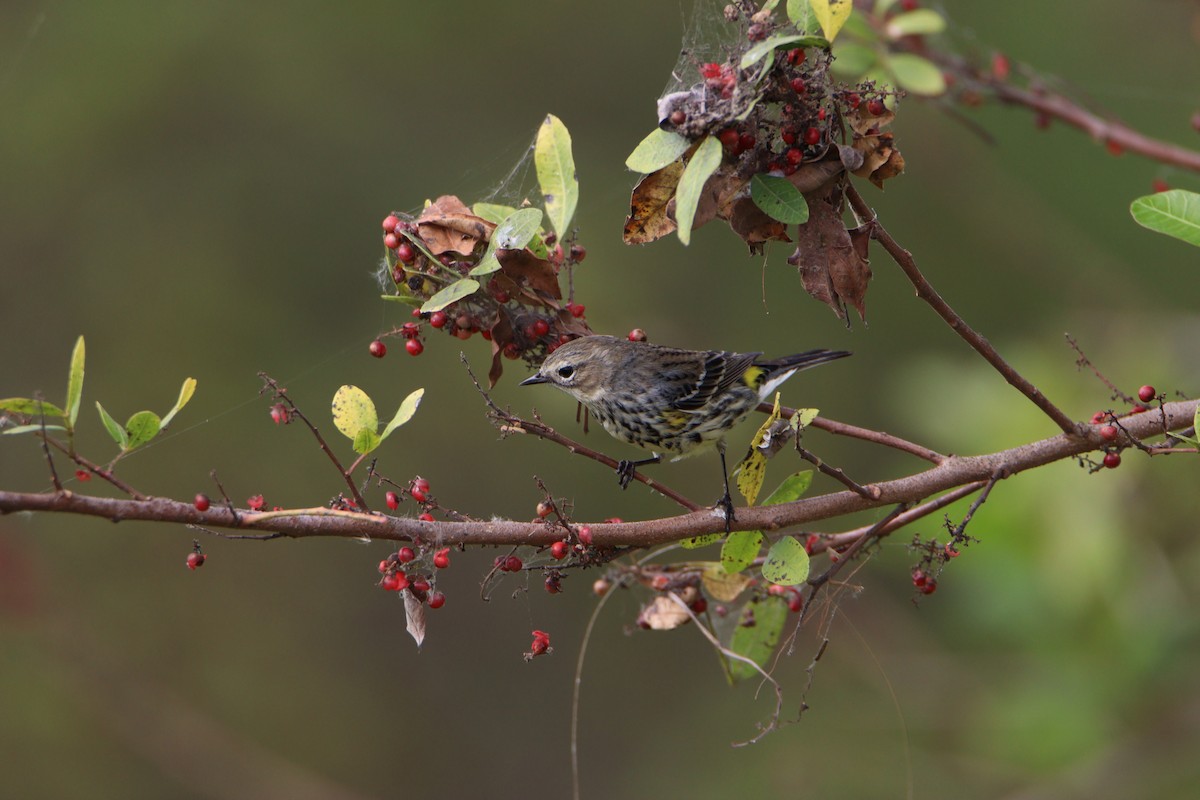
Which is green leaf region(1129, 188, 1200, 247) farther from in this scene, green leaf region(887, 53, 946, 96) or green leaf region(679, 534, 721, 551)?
green leaf region(679, 534, 721, 551)

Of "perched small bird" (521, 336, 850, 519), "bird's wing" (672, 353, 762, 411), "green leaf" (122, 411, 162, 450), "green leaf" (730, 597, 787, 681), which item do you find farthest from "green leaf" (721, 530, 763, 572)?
"green leaf" (122, 411, 162, 450)

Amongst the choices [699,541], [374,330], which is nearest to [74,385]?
[699,541]

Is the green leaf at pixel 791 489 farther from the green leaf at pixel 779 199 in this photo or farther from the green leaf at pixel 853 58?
the green leaf at pixel 853 58

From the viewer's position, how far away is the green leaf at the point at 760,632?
333 cm

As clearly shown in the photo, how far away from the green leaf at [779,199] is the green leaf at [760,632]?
1225 millimetres

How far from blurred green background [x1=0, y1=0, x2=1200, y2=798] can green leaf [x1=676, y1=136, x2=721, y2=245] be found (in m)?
4.41

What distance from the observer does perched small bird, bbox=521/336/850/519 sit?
4008 millimetres

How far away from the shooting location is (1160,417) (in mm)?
2680

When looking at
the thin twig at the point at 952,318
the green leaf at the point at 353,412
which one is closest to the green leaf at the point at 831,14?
the thin twig at the point at 952,318

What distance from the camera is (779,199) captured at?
103 inches

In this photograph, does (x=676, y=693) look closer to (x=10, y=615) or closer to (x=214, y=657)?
(x=214, y=657)

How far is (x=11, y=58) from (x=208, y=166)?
1.50 m

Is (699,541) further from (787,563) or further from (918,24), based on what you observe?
(918,24)

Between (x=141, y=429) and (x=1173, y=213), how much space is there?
2357 mm
